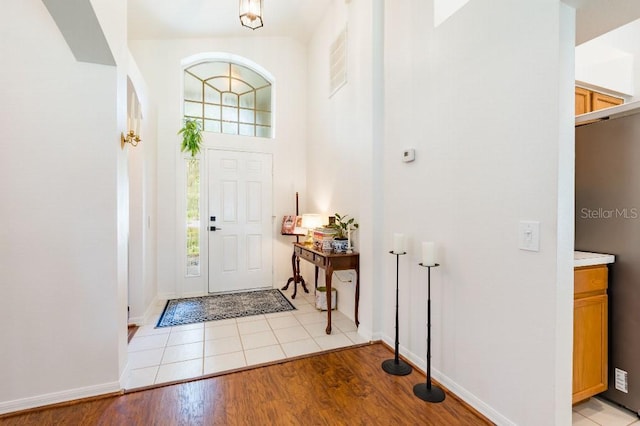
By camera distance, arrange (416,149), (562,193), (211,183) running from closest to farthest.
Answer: (562,193), (416,149), (211,183)

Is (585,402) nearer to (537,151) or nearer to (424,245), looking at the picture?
(424,245)

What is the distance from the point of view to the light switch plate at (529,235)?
147cm

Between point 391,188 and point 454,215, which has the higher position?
point 391,188

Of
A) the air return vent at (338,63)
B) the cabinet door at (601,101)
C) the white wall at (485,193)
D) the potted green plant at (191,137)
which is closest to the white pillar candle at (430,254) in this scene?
the white wall at (485,193)

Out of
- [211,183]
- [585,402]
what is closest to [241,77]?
[211,183]

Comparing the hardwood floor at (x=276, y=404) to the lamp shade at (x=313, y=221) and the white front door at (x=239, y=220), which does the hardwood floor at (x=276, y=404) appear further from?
the white front door at (x=239, y=220)

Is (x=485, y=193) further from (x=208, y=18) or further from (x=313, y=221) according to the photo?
(x=208, y=18)

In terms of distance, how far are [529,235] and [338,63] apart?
2910mm

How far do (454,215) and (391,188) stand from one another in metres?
0.77

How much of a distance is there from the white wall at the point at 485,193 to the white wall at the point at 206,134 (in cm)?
212

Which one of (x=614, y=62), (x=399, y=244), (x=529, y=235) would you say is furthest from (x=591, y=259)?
(x=614, y=62)

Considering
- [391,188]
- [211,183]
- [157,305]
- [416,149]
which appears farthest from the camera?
[211,183]

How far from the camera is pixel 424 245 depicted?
198cm

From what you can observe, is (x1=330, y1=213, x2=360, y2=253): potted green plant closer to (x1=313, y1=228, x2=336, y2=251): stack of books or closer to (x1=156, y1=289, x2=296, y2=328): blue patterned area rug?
(x1=313, y1=228, x2=336, y2=251): stack of books
